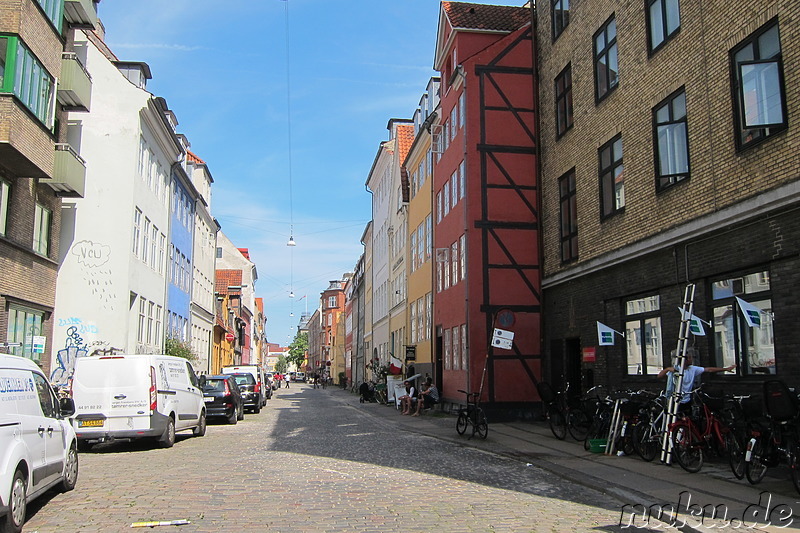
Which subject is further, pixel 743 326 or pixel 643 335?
pixel 643 335

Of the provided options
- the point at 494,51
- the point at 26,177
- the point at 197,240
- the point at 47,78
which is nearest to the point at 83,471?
the point at 26,177

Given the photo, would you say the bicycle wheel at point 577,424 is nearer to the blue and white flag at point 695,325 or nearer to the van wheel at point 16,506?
the blue and white flag at point 695,325

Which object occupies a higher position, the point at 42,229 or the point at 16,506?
the point at 42,229

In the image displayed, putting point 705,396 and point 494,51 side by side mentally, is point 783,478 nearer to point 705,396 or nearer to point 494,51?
point 705,396

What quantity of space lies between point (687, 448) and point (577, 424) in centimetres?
520

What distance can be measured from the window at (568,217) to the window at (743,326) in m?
7.50

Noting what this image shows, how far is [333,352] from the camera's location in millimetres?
109750

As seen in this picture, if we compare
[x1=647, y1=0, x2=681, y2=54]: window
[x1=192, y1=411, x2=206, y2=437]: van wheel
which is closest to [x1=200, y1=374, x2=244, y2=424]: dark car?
[x1=192, y1=411, x2=206, y2=437]: van wheel

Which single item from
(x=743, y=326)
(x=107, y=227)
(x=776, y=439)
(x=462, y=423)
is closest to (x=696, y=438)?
(x=776, y=439)

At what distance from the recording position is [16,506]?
7020 millimetres

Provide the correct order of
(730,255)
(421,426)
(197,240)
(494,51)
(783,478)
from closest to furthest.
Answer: (783,478)
(730,255)
(421,426)
(494,51)
(197,240)

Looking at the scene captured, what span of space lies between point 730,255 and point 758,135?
6.82ft

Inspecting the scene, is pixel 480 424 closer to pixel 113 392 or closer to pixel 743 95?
pixel 113 392

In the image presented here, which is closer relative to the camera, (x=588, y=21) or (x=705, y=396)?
(x=705, y=396)
